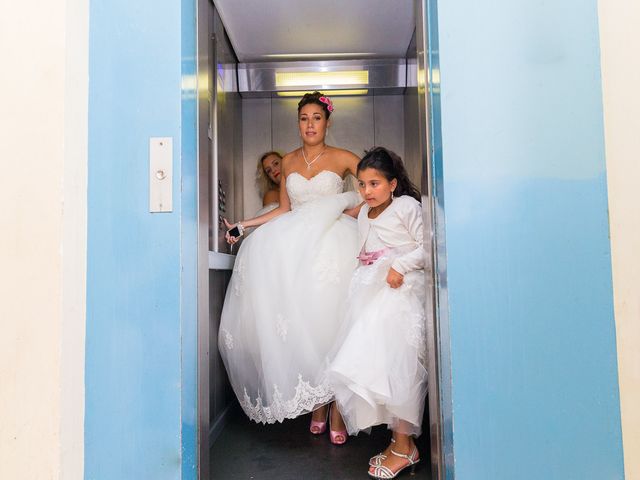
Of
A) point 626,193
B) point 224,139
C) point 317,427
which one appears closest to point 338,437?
point 317,427

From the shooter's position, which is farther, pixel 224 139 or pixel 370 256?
pixel 224 139

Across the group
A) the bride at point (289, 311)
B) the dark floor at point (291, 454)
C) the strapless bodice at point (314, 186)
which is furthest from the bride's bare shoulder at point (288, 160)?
the dark floor at point (291, 454)

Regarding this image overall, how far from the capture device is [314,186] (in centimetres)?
334

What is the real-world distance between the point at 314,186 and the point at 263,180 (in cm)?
87

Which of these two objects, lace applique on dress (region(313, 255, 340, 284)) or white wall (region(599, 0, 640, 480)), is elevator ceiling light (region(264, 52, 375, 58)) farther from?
white wall (region(599, 0, 640, 480))

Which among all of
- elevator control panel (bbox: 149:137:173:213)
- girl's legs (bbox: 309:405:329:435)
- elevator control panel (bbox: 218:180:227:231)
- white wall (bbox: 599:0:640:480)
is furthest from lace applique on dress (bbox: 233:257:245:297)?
white wall (bbox: 599:0:640:480)

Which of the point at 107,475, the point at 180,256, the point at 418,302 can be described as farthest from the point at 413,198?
the point at 107,475

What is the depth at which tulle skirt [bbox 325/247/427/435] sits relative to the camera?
2109 mm

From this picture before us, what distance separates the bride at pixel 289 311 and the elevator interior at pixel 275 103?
5.7 inches

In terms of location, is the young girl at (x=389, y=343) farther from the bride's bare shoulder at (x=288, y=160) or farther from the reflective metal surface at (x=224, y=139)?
the bride's bare shoulder at (x=288, y=160)

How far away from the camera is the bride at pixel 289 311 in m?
2.54

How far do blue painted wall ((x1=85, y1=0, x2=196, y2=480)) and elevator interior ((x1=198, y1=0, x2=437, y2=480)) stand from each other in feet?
2.33

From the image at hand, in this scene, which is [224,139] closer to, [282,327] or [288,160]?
[288,160]

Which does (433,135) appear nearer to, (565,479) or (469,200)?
(469,200)
